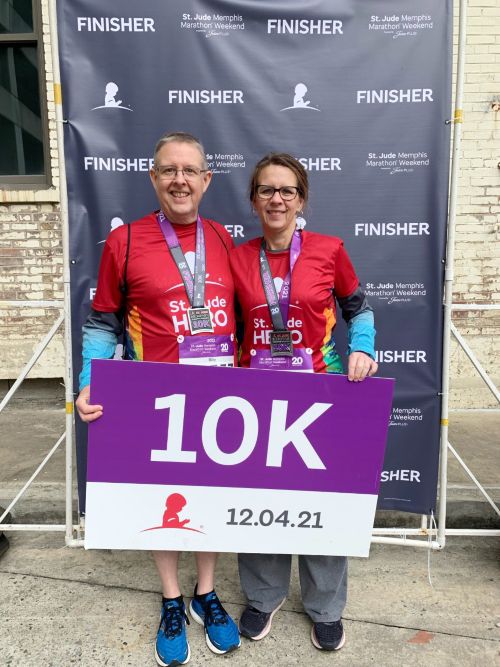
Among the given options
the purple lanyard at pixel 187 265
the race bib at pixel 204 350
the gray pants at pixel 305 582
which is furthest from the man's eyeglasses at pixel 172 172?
the gray pants at pixel 305 582

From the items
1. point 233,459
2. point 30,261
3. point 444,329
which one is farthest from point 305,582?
point 30,261

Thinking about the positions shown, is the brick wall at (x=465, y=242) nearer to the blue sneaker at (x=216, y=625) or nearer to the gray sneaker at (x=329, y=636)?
the gray sneaker at (x=329, y=636)

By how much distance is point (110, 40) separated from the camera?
2379mm

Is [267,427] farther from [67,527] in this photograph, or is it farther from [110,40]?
[110,40]

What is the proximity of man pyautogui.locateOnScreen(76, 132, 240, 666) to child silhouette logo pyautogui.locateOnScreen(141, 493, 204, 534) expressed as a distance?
457mm

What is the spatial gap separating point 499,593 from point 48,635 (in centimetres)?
218

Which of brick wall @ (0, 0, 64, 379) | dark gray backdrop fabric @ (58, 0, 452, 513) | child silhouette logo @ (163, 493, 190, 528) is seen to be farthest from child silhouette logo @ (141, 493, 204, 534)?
brick wall @ (0, 0, 64, 379)

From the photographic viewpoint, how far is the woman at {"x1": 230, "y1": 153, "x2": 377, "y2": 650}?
1.92m

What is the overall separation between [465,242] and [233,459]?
3.51 m

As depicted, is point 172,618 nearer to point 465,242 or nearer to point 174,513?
point 174,513

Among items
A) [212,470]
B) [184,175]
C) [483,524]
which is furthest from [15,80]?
[483,524]

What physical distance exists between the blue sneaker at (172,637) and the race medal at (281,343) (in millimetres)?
1195

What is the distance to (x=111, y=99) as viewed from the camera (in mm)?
2438

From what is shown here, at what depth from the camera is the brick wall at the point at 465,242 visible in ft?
14.1
